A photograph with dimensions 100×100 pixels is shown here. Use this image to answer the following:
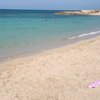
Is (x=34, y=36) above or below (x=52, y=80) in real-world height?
below

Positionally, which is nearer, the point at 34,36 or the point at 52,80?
the point at 52,80

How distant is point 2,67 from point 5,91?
10.4ft

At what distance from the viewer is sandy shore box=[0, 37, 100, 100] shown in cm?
565

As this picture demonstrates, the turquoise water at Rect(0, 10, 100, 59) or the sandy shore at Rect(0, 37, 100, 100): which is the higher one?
the sandy shore at Rect(0, 37, 100, 100)

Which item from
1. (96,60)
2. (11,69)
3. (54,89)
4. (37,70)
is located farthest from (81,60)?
(54,89)

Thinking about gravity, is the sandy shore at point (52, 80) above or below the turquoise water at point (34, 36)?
above

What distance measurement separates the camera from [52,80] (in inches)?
265

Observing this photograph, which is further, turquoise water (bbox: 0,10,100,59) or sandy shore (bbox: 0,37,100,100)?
turquoise water (bbox: 0,10,100,59)

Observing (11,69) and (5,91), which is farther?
(11,69)

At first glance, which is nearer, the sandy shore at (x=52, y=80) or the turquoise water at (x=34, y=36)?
the sandy shore at (x=52, y=80)

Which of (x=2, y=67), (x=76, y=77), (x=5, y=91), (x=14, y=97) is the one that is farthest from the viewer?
(x=2, y=67)

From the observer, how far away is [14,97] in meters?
5.59

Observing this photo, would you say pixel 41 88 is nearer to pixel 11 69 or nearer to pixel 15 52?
pixel 11 69

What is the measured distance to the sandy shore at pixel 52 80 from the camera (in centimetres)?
565
